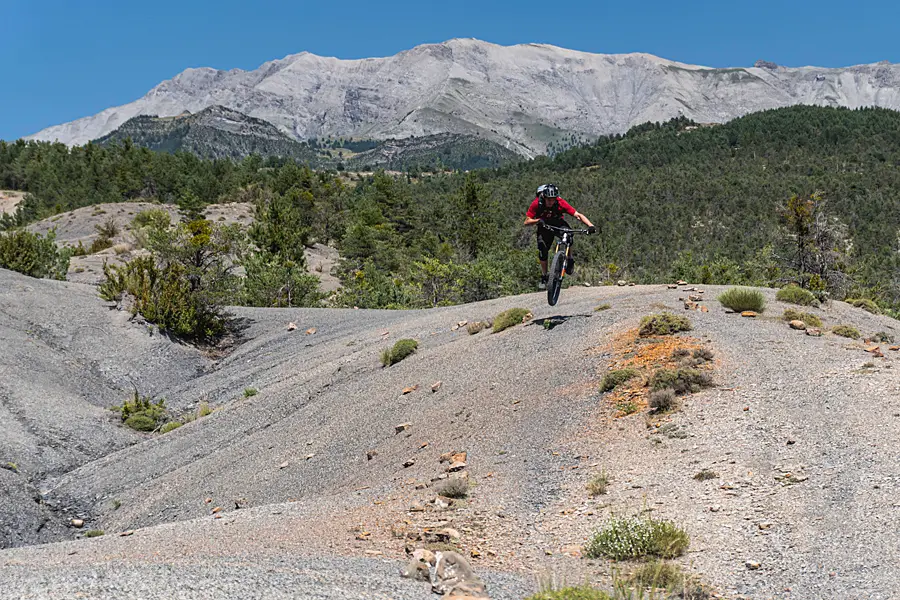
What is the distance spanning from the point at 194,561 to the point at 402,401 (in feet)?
22.5

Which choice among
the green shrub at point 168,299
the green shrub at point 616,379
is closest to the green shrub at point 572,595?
the green shrub at point 616,379

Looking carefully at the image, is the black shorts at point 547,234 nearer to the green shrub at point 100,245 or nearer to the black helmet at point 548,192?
the black helmet at point 548,192

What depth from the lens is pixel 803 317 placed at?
1229 centimetres

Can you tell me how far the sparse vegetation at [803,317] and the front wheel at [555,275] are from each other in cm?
414

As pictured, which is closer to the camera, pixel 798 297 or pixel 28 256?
pixel 798 297

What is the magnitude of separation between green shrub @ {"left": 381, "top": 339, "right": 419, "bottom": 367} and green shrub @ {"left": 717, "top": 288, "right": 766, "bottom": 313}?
674cm

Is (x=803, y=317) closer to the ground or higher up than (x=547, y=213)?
closer to the ground

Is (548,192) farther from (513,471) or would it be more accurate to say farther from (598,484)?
(598,484)

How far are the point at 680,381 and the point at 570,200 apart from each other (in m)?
97.7

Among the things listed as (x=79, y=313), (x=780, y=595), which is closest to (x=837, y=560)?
(x=780, y=595)

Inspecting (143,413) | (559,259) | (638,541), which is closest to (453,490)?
(638,541)

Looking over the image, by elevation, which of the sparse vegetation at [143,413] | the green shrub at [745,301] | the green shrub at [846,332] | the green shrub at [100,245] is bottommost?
the sparse vegetation at [143,413]

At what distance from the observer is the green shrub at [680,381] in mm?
8977

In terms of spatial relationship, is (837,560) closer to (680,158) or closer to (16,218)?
(16,218)
